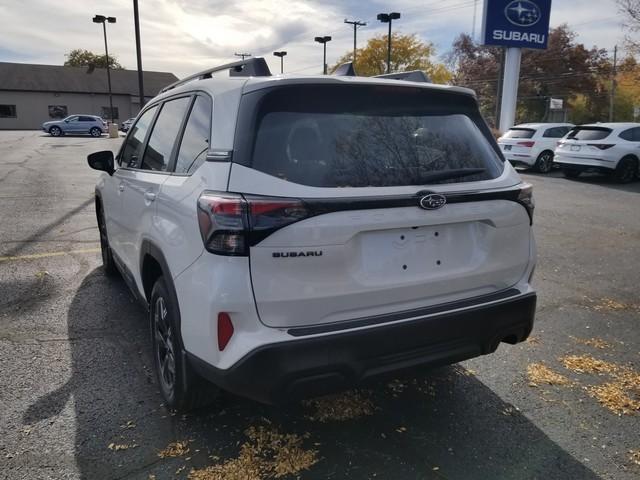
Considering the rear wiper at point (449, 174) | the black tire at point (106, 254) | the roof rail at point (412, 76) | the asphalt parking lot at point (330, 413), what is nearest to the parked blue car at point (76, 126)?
A: the black tire at point (106, 254)

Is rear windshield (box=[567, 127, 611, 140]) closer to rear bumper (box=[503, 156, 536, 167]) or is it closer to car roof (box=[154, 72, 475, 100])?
rear bumper (box=[503, 156, 536, 167])

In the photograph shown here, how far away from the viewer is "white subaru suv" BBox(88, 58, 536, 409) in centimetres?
220

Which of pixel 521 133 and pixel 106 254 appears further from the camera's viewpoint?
pixel 521 133

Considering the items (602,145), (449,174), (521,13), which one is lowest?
(602,145)

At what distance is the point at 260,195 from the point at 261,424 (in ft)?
4.58

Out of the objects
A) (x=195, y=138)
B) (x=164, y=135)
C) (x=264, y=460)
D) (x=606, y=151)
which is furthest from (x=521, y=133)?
(x=264, y=460)

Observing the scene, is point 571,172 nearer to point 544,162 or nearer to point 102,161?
point 544,162

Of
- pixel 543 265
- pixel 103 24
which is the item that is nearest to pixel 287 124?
pixel 543 265

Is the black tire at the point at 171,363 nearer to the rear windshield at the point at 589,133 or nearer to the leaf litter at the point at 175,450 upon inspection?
the leaf litter at the point at 175,450

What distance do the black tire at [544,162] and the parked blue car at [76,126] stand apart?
34.2 meters

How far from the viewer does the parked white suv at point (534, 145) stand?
17.0 m

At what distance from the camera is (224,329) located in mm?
2234

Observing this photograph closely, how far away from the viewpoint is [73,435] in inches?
108

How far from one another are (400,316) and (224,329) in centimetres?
81
